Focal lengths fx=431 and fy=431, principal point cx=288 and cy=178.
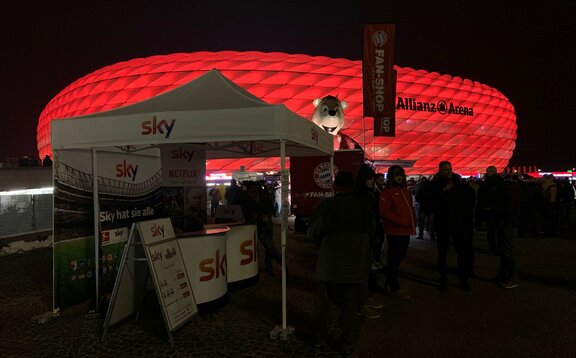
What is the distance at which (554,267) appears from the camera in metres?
7.62

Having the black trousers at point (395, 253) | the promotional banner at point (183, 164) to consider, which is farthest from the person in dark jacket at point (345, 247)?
the promotional banner at point (183, 164)

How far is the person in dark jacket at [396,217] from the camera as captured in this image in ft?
18.3

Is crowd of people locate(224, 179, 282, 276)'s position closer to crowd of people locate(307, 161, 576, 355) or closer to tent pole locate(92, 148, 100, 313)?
crowd of people locate(307, 161, 576, 355)

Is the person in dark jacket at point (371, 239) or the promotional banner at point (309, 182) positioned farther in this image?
the promotional banner at point (309, 182)

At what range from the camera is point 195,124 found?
457 centimetres

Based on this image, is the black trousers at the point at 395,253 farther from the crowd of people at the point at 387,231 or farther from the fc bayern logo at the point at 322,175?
the fc bayern logo at the point at 322,175

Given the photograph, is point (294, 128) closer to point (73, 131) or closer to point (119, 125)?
point (119, 125)

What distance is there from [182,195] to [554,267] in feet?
21.7

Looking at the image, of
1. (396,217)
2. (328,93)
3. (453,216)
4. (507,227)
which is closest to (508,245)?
(507,227)

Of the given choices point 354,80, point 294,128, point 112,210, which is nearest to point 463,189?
point 294,128

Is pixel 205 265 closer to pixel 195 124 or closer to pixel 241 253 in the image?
pixel 241 253

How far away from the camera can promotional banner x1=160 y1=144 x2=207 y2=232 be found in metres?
6.81

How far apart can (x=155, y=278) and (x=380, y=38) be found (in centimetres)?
1207

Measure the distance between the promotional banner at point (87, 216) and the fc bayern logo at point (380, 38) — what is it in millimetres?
10132
